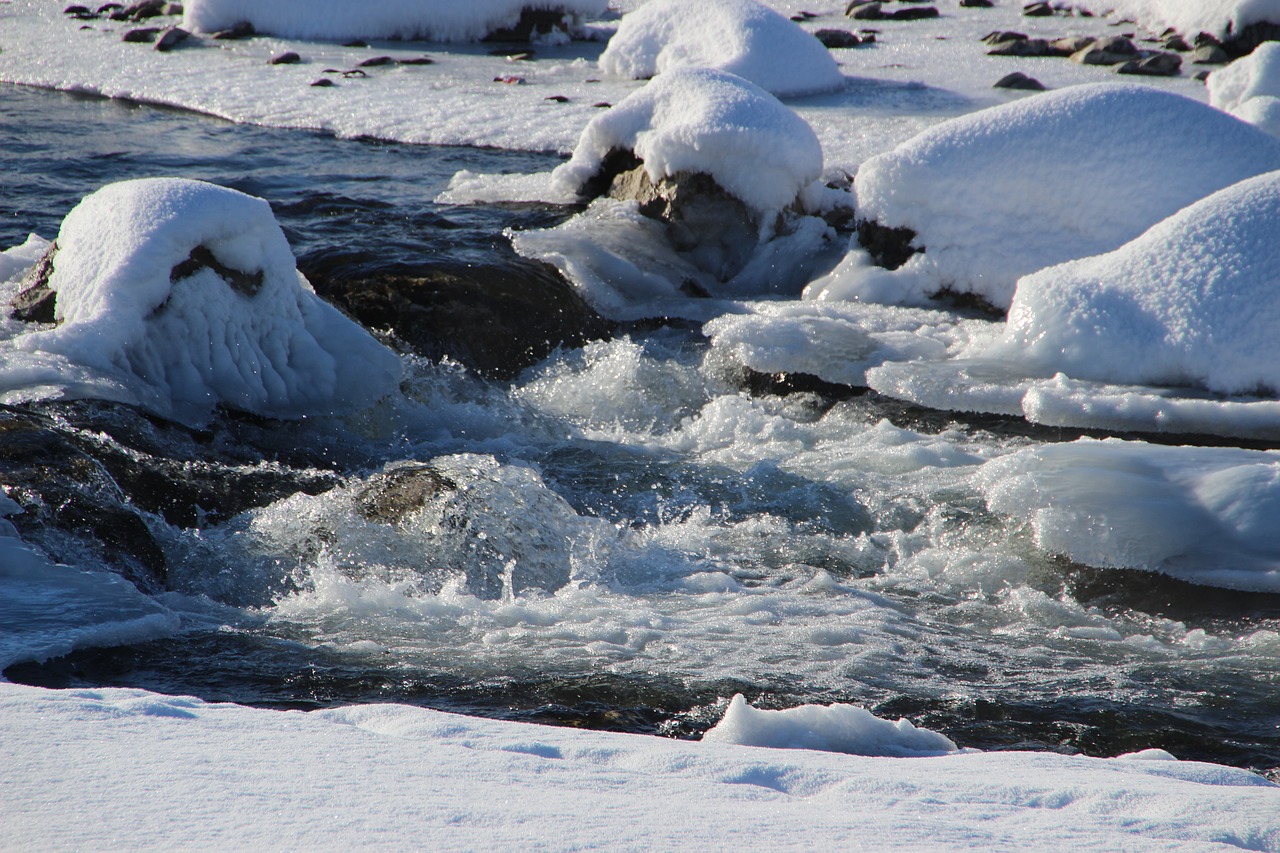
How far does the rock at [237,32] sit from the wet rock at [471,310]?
9698mm

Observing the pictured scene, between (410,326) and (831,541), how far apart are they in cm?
292

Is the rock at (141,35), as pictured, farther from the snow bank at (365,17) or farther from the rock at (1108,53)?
the rock at (1108,53)

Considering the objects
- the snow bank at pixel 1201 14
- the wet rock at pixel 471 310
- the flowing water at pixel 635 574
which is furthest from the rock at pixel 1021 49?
the flowing water at pixel 635 574

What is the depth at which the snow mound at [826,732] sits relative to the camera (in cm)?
259

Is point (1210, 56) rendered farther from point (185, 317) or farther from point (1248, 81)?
point (185, 317)

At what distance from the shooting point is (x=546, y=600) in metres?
3.79

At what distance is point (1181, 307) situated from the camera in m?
5.30

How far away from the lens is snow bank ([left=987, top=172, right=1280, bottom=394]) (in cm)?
519

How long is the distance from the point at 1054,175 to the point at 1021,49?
760 centimetres

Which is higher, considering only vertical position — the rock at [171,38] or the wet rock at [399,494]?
the rock at [171,38]

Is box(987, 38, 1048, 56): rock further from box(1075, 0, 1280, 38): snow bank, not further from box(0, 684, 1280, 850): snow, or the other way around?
box(0, 684, 1280, 850): snow

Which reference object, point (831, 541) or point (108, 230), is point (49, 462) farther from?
point (831, 541)

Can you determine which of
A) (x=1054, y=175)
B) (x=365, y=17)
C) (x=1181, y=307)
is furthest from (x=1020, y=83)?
(x=365, y=17)

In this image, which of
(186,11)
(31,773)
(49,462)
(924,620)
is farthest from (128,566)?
(186,11)
